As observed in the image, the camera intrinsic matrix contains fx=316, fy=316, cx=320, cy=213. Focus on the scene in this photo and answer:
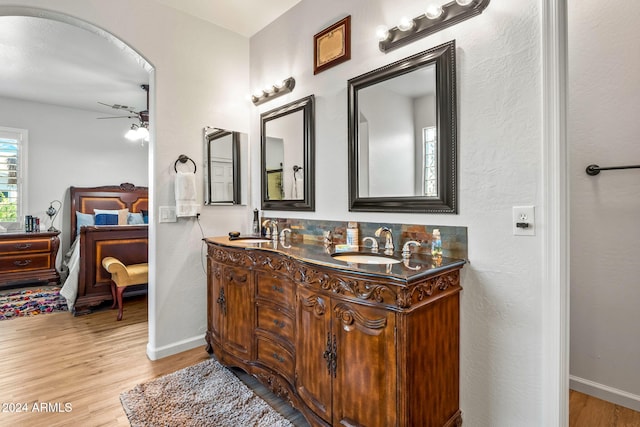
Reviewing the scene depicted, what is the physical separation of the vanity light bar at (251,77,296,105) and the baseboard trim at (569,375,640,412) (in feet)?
9.61

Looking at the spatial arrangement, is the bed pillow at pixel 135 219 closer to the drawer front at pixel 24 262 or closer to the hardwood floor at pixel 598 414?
the drawer front at pixel 24 262

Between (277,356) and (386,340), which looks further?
(277,356)

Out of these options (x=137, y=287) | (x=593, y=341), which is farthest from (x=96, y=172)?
(x=593, y=341)

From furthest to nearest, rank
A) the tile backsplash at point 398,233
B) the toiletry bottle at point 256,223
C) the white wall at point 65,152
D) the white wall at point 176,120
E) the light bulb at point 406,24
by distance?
the white wall at point 65,152 < the toiletry bottle at point 256,223 < the white wall at point 176,120 < the light bulb at point 406,24 < the tile backsplash at point 398,233

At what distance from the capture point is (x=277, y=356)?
6.33 feet

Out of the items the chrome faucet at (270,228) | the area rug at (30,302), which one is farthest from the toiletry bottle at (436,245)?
the area rug at (30,302)

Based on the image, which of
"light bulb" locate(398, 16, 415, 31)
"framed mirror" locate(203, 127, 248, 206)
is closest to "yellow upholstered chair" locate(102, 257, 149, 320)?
"framed mirror" locate(203, 127, 248, 206)

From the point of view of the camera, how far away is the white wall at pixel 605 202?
186 cm

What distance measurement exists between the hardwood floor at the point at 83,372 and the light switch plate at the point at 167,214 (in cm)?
113

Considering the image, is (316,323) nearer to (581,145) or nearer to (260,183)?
(260,183)

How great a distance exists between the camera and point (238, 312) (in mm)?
Result: 2199

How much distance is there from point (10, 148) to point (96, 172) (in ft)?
3.69

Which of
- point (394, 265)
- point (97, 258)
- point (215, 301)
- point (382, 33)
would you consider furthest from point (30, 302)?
point (382, 33)

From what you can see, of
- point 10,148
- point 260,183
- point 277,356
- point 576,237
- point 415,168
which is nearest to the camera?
point 415,168
